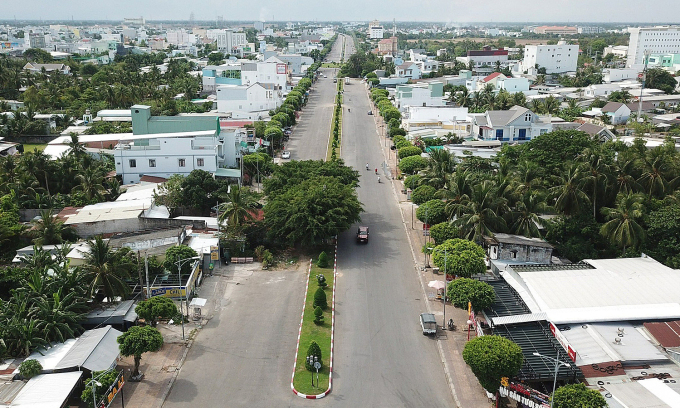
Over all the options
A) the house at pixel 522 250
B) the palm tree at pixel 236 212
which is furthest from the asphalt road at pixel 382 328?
the palm tree at pixel 236 212

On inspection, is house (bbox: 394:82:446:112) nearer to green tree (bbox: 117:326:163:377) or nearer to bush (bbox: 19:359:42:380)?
green tree (bbox: 117:326:163:377)

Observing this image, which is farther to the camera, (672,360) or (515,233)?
(515,233)

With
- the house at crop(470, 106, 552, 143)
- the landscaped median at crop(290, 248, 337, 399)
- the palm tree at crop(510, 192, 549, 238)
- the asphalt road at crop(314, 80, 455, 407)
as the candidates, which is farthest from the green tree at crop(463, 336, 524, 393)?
the house at crop(470, 106, 552, 143)

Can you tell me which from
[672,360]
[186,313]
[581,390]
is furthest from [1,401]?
[672,360]

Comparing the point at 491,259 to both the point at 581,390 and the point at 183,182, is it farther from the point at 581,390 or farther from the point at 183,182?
the point at 183,182

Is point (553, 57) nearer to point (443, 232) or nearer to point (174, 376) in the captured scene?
point (443, 232)

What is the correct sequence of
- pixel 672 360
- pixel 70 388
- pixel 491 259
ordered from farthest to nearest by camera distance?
1. pixel 491 259
2. pixel 672 360
3. pixel 70 388

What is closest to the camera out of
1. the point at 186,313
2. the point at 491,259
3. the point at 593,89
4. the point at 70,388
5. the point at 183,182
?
the point at 70,388
